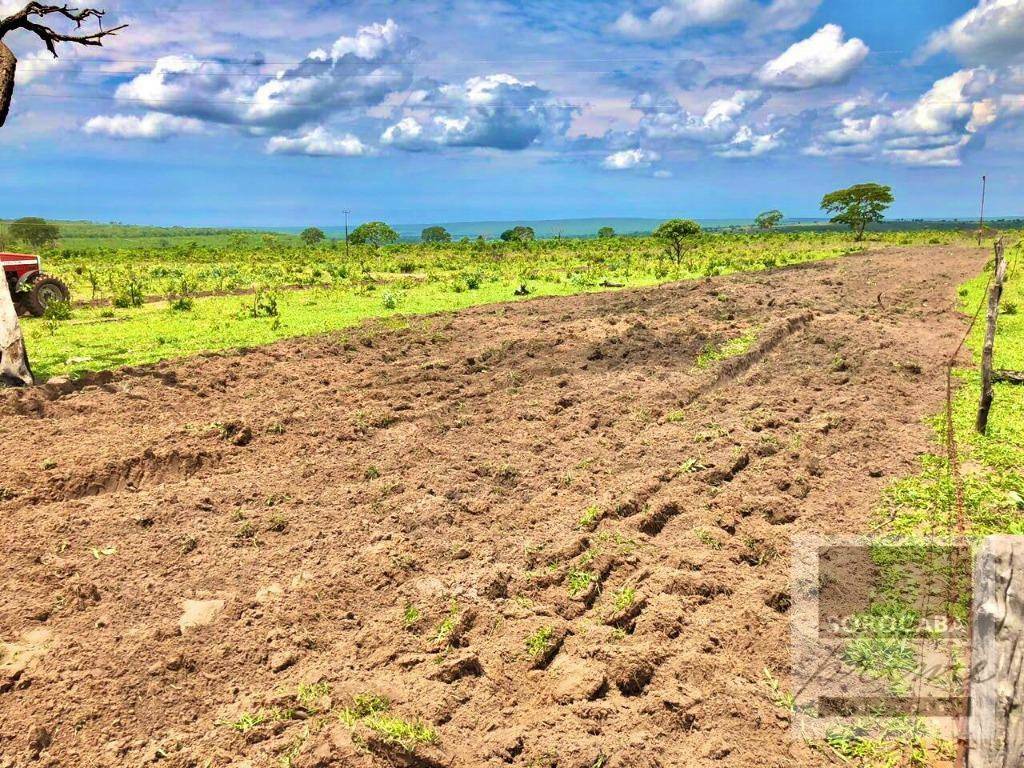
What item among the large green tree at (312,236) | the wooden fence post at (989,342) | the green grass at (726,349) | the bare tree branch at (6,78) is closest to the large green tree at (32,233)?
the large green tree at (312,236)

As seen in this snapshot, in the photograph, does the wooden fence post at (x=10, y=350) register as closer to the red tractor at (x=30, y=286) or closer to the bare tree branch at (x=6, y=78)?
the bare tree branch at (x=6, y=78)

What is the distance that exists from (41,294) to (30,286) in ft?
1.06

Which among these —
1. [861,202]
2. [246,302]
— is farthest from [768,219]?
[246,302]

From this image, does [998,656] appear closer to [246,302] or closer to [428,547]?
[428,547]

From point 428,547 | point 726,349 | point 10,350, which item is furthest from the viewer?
point 726,349

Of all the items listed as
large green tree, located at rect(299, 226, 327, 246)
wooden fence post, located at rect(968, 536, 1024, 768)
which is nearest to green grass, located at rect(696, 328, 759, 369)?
wooden fence post, located at rect(968, 536, 1024, 768)

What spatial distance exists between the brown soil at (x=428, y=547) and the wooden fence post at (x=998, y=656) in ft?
3.98

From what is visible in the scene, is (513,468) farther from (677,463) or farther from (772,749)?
(772,749)

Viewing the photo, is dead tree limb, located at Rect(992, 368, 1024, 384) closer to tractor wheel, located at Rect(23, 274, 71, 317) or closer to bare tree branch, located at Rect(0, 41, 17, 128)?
bare tree branch, located at Rect(0, 41, 17, 128)

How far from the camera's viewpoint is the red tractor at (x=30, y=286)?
15414 millimetres

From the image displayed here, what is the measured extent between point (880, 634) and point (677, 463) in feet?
9.48

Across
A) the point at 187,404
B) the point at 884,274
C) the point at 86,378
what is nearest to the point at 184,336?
the point at 86,378

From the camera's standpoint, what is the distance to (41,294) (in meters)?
15.5

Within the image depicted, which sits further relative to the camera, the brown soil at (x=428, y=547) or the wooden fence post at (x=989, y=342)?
the wooden fence post at (x=989, y=342)
